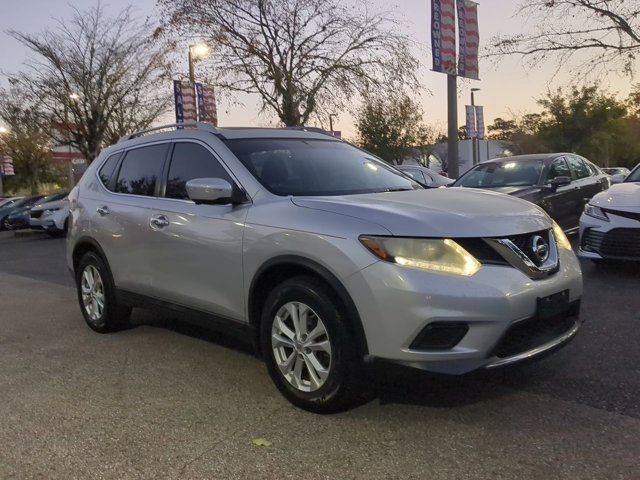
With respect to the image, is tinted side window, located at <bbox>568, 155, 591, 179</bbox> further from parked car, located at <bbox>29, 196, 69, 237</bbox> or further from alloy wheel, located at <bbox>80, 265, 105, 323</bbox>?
parked car, located at <bbox>29, 196, 69, 237</bbox>

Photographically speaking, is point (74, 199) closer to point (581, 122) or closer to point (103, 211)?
point (103, 211)

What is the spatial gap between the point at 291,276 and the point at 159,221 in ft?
4.63

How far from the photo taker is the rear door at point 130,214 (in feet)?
16.2

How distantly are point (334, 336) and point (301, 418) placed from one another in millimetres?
573

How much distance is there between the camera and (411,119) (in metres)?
42.4

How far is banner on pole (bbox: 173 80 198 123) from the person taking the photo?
19.2 m

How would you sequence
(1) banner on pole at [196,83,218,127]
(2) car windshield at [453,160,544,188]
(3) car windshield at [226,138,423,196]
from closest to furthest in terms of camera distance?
(3) car windshield at [226,138,423,196]
(2) car windshield at [453,160,544,188]
(1) banner on pole at [196,83,218,127]

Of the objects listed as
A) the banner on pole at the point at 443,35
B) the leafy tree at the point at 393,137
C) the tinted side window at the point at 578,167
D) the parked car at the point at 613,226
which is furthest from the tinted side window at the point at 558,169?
the leafy tree at the point at 393,137

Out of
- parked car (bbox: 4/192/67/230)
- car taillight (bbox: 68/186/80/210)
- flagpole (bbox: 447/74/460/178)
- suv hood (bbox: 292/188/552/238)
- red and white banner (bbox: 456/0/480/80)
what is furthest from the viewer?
parked car (bbox: 4/192/67/230)

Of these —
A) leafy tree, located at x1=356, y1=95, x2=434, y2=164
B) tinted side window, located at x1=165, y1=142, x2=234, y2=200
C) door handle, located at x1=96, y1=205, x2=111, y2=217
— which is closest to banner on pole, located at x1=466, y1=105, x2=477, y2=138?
leafy tree, located at x1=356, y1=95, x2=434, y2=164

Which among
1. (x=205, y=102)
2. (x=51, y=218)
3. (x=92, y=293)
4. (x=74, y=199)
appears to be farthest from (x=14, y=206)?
(x=92, y=293)

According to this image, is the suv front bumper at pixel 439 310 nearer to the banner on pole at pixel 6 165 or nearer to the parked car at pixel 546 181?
the parked car at pixel 546 181

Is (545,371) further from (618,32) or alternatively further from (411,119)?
Answer: (411,119)

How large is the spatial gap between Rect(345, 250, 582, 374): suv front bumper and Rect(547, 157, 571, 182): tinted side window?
6731 millimetres
